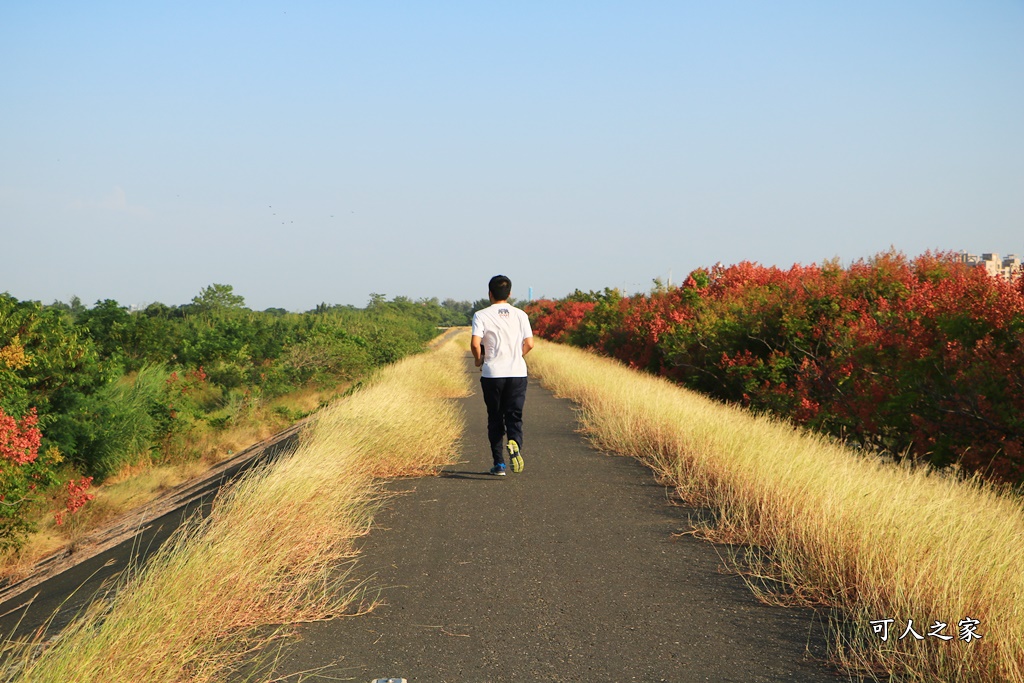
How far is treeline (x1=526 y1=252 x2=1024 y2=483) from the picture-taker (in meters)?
9.25

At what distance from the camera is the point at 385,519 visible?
280 inches

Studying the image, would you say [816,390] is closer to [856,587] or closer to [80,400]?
[856,587]

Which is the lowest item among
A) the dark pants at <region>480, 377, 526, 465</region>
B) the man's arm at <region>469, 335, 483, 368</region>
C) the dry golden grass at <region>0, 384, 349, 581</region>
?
the dry golden grass at <region>0, 384, 349, 581</region>

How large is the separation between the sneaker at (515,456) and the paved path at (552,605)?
2.35 ft

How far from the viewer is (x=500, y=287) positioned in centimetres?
854

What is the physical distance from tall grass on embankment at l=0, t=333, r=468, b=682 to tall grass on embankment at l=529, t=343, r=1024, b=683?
292 centimetres

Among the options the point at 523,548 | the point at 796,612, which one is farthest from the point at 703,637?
the point at 523,548

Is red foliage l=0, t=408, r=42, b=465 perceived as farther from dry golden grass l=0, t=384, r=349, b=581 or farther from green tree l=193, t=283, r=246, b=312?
green tree l=193, t=283, r=246, b=312

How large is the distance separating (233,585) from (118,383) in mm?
16592

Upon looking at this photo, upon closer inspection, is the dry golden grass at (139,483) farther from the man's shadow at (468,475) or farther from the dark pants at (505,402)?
the dark pants at (505,402)

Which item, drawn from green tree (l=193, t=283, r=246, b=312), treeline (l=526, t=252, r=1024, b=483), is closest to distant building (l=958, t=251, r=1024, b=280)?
treeline (l=526, t=252, r=1024, b=483)

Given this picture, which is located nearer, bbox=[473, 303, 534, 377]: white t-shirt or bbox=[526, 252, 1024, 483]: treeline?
bbox=[473, 303, 534, 377]: white t-shirt

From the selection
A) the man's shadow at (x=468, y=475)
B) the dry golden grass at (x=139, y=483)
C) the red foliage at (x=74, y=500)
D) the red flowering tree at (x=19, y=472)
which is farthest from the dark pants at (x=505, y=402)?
the red foliage at (x=74, y=500)

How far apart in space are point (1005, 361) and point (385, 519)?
22.6 feet
